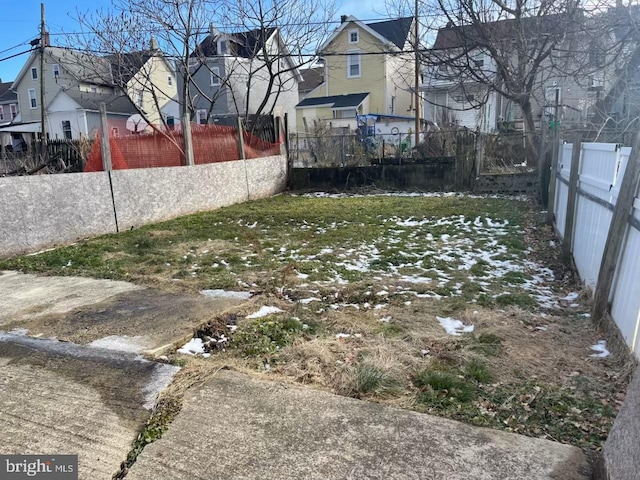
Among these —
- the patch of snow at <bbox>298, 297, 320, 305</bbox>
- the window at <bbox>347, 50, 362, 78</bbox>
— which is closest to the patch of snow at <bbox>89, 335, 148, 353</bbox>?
the patch of snow at <bbox>298, 297, 320, 305</bbox>

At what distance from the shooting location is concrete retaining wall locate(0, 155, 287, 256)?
6203 mm

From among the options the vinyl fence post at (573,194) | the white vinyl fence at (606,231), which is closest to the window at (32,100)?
the vinyl fence post at (573,194)

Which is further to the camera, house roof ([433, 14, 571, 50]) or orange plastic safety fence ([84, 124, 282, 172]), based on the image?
house roof ([433, 14, 571, 50])

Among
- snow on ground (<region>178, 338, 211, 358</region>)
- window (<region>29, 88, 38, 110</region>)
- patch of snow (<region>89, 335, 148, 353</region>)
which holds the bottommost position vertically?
snow on ground (<region>178, 338, 211, 358</region>)

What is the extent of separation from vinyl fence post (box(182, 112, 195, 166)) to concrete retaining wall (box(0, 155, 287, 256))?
231mm

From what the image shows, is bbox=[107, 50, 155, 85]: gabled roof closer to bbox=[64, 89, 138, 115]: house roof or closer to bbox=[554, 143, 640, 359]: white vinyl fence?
bbox=[554, 143, 640, 359]: white vinyl fence

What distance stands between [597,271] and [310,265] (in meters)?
2.96

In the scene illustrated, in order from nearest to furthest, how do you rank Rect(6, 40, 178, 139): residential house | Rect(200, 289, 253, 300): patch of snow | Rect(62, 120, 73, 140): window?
Rect(200, 289, 253, 300): patch of snow, Rect(6, 40, 178, 139): residential house, Rect(62, 120, 73, 140): window

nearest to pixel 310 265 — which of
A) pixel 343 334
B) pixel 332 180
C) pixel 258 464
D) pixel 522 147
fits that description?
pixel 343 334

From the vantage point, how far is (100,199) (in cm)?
742

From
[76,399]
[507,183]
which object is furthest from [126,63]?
[76,399]

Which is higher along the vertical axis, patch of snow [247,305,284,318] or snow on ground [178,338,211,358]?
patch of snow [247,305,284,318]

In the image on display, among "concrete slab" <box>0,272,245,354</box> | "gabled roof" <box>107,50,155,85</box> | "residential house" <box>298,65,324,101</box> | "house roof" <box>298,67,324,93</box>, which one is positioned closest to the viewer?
"concrete slab" <box>0,272,245,354</box>

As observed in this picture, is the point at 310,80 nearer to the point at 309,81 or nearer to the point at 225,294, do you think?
the point at 309,81
